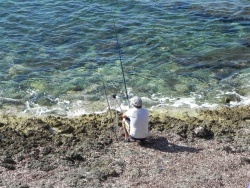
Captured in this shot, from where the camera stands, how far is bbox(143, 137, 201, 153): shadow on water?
15.0m

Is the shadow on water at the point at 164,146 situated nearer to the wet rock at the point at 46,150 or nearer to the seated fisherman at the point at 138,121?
the seated fisherman at the point at 138,121

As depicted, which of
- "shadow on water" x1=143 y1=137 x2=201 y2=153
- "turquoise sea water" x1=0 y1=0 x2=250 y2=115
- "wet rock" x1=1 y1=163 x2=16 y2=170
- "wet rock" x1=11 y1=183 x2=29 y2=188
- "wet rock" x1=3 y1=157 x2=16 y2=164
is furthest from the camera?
"turquoise sea water" x1=0 y1=0 x2=250 y2=115

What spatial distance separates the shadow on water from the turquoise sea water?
3.73m

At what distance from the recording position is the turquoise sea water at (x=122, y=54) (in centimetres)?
1978

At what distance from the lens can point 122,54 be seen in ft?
75.3

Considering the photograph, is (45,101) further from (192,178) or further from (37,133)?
(192,178)

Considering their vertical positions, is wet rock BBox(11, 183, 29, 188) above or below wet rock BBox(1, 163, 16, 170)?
above

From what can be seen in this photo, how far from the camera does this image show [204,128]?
52.2ft

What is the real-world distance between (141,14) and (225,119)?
10638mm

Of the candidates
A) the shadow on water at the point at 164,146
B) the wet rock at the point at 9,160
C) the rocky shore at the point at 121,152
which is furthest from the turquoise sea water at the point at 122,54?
the wet rock at the point at 9,160

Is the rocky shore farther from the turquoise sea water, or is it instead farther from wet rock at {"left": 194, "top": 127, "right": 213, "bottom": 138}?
the turquoise sea water

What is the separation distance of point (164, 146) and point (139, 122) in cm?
101

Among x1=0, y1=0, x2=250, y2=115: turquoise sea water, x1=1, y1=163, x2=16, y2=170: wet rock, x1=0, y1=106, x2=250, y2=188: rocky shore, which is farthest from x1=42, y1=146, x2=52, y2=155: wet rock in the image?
x1=0, y1=0, x2=250, y2=115: turquoise sea water

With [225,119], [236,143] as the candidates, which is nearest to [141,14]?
[225,119]
